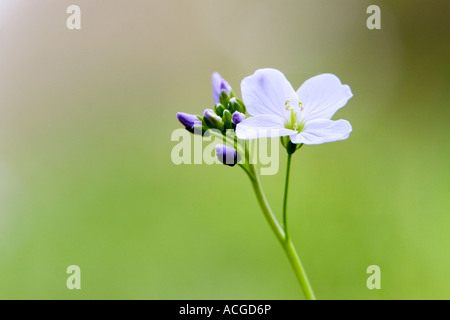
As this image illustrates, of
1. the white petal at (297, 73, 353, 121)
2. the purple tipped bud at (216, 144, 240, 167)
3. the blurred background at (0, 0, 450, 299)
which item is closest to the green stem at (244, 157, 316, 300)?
the purple tipped bud at (216, 144, 240, 167)

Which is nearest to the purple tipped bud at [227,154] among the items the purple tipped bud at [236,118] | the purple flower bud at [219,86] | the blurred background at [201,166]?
the purple tipped bud at [236,118]

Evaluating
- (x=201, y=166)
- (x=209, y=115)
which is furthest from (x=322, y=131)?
(x=201, y=166)

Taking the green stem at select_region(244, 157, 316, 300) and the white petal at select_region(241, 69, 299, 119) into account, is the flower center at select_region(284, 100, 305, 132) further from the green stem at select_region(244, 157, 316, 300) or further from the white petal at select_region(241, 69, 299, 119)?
the green stem at select_region(244, 157, 316, 300)

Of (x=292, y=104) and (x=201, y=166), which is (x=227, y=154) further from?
(x=201, y=166)

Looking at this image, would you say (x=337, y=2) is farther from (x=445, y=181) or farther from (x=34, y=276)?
(x=34, y=276)

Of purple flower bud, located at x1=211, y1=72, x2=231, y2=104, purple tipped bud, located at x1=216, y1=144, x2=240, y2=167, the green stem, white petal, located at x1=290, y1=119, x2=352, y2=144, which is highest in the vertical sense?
purple flower bud, located at x1=211, y1=72, x2=231, y2=104
